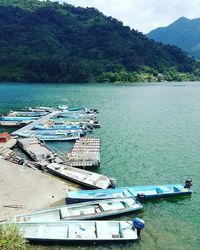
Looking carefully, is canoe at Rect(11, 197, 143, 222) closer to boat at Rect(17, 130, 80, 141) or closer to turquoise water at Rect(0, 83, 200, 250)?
turquoise water at Rect(0, 83, 200, 250)

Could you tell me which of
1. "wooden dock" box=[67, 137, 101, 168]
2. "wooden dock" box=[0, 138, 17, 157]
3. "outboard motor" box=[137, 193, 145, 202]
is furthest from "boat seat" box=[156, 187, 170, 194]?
"wooden dock" box=[0, 138, 17, 157]

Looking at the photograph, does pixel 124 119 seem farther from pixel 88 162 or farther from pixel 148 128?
pixel 88 162

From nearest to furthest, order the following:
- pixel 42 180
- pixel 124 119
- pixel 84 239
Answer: pixel 84 239 < pixel 42 180 < pixel 124 119

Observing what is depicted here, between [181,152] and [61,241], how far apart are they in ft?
108

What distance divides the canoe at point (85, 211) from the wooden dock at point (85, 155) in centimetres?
1189

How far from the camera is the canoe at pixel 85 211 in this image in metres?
29.5

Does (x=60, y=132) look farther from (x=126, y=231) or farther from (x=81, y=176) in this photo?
(x=126, y=231)

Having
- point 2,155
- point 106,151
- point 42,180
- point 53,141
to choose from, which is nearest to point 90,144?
point 106,151

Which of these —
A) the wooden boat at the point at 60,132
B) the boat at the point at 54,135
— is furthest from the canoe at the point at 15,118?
the boat at the point at 54,135

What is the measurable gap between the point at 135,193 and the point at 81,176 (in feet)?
23.8

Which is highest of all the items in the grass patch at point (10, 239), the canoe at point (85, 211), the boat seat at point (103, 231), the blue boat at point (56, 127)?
the grass patch at point (10, 239)

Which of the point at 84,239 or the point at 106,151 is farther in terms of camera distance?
the point at 106,151

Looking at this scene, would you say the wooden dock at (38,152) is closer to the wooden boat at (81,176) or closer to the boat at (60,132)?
the wooden boat at (81,176)

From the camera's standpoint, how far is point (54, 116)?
3538 inches
